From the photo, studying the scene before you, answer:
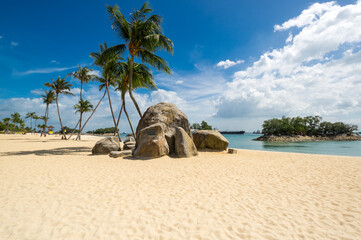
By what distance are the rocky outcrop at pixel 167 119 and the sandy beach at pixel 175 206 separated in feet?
17.2

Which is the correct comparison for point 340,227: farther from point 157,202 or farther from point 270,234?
point 157,202

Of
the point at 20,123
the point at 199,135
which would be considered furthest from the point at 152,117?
the point at 20,123

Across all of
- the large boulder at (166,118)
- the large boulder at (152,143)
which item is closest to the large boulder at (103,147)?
the large boulder at (166,118)

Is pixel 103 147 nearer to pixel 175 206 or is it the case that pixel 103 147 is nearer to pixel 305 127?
pixel 175 206

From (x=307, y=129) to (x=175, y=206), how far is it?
85.2m

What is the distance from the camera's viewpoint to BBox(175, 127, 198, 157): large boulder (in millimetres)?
10510

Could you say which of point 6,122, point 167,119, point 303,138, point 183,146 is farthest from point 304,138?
point 6,122

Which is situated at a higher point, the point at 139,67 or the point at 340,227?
the point at 139,67

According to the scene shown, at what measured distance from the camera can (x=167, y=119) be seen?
12312 mm

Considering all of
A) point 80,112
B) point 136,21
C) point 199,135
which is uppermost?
point 136,21

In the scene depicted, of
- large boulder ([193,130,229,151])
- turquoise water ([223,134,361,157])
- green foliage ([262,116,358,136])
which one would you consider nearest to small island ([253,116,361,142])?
green foliage ([262,116,358,136])

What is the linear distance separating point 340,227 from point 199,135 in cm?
1134

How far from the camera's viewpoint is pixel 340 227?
3229mm

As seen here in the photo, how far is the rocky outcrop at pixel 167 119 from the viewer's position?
457 inches
